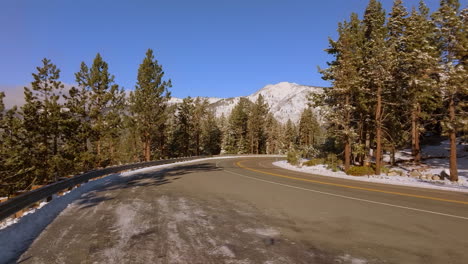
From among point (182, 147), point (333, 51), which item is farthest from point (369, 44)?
point (182, 147)

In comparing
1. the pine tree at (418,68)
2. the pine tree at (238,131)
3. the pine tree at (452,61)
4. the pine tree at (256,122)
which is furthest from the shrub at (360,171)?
the pine tree at (238,131)

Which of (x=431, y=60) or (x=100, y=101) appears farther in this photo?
(x=100, y=101)

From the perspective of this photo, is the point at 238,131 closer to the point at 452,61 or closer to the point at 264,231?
the point at 452,61

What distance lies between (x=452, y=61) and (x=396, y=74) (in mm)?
4519

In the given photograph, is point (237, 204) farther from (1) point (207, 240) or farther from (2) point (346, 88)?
(2) point (346, 88)

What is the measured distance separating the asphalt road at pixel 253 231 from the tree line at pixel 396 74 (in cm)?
1312

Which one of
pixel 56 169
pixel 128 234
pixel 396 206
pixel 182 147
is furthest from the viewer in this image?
pixel 182 147

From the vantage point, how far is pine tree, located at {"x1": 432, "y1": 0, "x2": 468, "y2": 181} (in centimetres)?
1788

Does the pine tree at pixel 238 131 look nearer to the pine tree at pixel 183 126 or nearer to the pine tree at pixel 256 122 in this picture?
the pine tree at pixel 256 122

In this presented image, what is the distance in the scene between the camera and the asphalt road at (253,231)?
4.42 metres

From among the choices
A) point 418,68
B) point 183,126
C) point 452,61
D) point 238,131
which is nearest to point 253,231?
point 452,61

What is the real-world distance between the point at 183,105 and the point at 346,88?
36202mm

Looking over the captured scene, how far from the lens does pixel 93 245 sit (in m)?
4.89

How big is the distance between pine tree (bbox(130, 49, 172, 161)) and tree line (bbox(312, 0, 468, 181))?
20.5m
